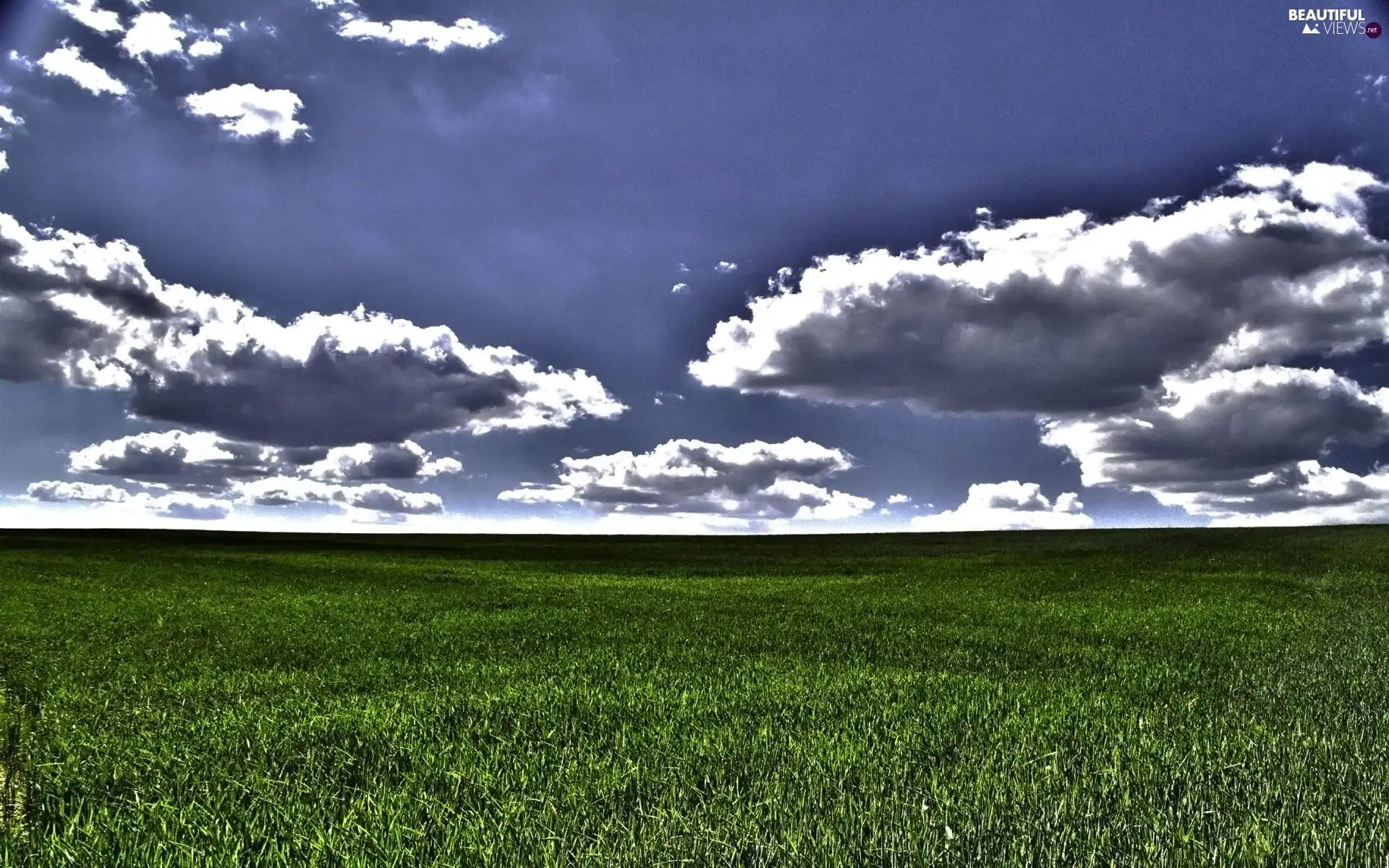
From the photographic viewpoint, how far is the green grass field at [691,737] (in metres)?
5.52

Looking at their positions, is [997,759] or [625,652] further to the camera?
[625,652]

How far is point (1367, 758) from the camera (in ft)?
24.9

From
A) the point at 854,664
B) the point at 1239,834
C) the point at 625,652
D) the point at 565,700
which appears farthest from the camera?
the point at 625,652

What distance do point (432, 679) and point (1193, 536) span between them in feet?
209

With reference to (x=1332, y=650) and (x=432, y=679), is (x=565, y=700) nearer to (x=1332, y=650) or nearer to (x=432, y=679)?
(x=432, y=679)

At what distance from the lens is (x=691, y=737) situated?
7.98m

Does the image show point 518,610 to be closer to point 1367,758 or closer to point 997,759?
point 997,759

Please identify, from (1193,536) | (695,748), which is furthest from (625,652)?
(1193,536)

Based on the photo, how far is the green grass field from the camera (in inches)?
217

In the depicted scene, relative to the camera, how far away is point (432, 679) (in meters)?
12.5

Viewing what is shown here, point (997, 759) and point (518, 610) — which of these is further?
point (518, 610)

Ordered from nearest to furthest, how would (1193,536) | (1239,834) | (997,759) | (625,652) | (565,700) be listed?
(1239,834) < (997,759) < (565,700) < (625,652) < (1193,536)

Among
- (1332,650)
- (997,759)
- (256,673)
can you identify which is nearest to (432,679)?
(256,673)

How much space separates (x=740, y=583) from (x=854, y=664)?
24564 mm
